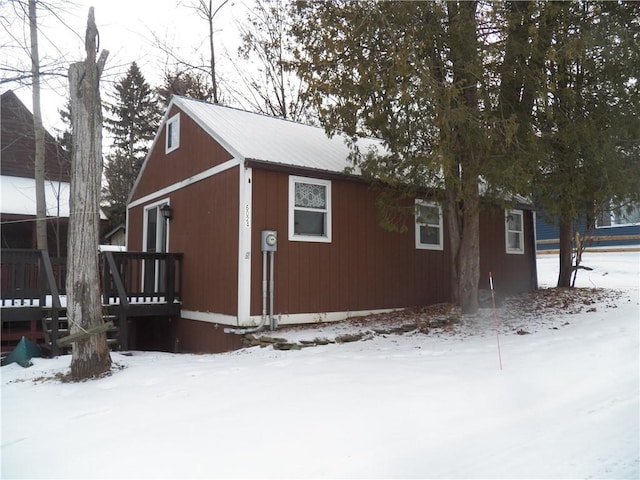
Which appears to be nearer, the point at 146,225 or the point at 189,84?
the point at 146,225

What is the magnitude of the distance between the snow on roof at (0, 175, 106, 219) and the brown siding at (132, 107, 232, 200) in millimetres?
6230

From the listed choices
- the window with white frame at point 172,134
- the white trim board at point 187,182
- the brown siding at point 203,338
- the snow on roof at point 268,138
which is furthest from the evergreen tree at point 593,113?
the window with white frame at point 172,134

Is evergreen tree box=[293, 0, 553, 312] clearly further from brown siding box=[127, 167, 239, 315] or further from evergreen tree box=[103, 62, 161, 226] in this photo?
evergreen tree box=[103, 62, 161, 226]

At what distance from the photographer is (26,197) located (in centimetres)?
1775

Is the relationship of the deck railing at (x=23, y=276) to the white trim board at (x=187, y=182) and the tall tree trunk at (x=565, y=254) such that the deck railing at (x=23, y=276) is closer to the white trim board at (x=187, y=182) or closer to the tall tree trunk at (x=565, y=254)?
the white trim board at (x=187, y=182)

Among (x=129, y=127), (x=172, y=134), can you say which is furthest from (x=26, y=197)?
(x=129, y=127)

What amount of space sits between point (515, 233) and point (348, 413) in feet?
32.1

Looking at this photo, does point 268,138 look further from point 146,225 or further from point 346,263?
point 146,225

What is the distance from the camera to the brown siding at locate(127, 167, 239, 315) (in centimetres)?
845

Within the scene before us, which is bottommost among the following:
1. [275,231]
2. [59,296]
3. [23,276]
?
[59,296]

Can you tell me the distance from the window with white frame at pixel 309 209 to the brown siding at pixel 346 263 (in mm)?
114

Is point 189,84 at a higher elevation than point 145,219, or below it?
higher

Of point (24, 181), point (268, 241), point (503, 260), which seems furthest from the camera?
point (24, 181)

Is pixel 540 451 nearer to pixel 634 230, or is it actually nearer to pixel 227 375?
pixel 227 375
